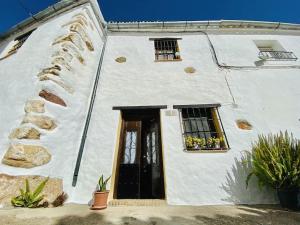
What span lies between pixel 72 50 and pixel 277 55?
20.2ft

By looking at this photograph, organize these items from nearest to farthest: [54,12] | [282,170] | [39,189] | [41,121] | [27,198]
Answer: [27,198] → [39,189] → [282,170] → [41,121] → [54,12]

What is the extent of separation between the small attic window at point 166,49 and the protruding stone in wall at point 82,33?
6.41 ft

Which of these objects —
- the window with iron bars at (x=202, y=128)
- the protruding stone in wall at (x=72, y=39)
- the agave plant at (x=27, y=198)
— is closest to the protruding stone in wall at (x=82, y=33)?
the protruding stone in wall at (x=72, y=39)

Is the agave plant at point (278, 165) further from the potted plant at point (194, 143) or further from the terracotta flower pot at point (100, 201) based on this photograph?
the terracotta flower pot at point (100, 201)

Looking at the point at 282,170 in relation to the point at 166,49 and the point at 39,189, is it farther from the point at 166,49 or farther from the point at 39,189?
the point at 166,49

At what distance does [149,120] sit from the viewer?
203 inches

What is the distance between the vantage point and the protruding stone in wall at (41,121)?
322cm

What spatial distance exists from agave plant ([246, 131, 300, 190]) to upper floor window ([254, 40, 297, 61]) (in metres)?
3.32

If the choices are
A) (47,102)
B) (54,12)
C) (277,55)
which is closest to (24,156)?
(47,102)

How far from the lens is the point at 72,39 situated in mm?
4559

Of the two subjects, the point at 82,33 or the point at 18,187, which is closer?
the point at 18,187

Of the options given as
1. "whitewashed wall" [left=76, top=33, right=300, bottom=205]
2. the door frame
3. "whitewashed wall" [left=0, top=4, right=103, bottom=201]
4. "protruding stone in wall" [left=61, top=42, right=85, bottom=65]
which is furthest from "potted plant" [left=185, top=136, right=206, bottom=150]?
"protruding stone in wall" [left=61, top=42, right=85, bottom=65]

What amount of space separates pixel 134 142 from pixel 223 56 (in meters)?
3.79

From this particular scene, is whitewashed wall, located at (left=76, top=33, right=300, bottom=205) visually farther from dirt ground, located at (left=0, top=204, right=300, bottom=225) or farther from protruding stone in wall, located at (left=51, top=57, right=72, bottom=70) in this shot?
protruding stone in wall, located at (left=51, top=57, right=72, bottom=70)
